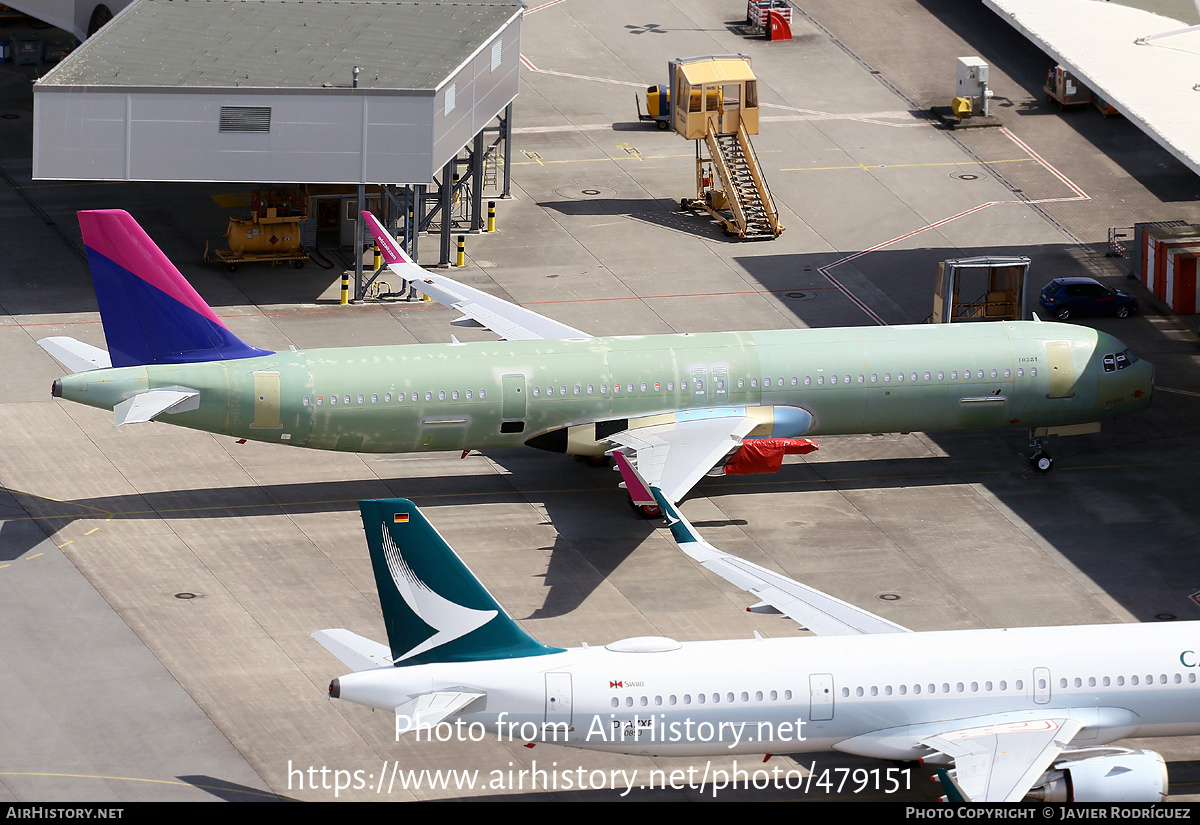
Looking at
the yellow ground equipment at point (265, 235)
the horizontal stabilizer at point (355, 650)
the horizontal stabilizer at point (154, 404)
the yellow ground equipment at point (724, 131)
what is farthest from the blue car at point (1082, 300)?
the horizontal stabilizer at point (355, 650)

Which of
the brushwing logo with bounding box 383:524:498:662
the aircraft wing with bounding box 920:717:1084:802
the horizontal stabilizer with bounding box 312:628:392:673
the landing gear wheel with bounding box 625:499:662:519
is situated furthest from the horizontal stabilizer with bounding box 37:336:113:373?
the aircraft wing with bounding box 920:717:1084:802

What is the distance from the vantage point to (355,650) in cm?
4016

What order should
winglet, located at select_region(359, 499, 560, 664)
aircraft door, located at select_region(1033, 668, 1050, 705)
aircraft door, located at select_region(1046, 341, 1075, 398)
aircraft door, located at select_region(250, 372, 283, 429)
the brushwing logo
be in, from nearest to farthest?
1. winglet, located at select_region(359, 499, 560, 664)
2. the brushwing logo
3. aircraft door, located at select_region(1033, 668, 1050, 705)
4. aircraft door, located at select_region(250, 372, 283, 429)
5. aircraft door, located at select_region(1046, 341, 1075, 398)

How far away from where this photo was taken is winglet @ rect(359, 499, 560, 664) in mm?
37625

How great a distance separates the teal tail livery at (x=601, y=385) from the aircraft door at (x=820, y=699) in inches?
523

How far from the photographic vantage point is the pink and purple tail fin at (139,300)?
174 ft

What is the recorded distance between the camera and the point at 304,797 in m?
41.8

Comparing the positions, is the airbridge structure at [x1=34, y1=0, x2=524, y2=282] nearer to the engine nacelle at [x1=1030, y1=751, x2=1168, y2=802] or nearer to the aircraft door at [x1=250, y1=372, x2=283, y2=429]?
the aircraft door at [x1=250, y1=372, x2=283, y2=429]

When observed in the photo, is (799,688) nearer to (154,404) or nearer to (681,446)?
(681,446)

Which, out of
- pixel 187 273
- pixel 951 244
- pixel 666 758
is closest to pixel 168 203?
pixel 187 273

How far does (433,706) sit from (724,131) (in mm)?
49182

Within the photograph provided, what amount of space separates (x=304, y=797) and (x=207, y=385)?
1591 centimetres

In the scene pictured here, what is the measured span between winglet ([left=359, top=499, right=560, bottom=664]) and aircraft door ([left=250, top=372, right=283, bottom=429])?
1655 centimetres

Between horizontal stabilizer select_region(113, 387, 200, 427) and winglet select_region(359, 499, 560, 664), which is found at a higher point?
winglet select_region(359, 499, 560, 664)
